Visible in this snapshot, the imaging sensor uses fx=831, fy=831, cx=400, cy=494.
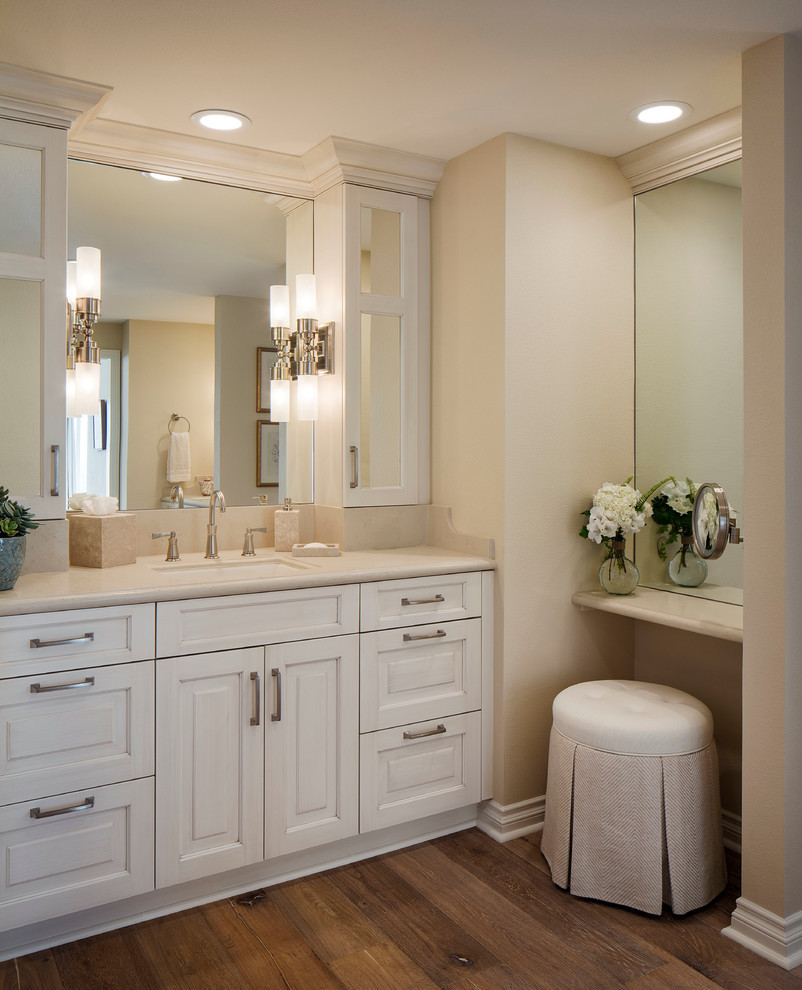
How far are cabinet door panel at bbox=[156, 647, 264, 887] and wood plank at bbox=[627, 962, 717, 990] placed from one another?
1083 millimetres

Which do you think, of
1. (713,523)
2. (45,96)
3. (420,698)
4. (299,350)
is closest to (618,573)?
(713,523)

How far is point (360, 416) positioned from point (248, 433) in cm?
42

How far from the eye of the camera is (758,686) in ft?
7.14

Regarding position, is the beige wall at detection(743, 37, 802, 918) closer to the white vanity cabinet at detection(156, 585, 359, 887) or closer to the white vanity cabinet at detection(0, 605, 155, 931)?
the white vanity cabinet at detection(156, 585, 359, 887)

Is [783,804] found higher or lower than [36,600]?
lower

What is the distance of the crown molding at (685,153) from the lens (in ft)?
8.57

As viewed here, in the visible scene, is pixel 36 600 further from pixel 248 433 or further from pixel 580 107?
pixel 580 107

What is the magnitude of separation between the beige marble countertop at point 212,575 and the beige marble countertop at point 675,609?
41cm

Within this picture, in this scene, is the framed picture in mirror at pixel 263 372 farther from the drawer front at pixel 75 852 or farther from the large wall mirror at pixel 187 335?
the drawer front at pixel 75 852

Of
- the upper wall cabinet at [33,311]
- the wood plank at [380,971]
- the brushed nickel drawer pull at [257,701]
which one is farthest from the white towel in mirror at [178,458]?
the wood plank at [380,971]

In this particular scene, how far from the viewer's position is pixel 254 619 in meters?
2.38

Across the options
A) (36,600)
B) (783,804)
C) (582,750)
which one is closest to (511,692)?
(582,750)

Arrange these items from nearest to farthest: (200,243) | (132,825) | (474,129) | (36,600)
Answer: (36,600)
(132,825)
(474,129)
(200,243)

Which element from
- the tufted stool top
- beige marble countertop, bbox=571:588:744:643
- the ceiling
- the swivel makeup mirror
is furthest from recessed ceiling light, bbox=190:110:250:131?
the tufted stool top
